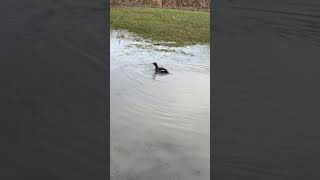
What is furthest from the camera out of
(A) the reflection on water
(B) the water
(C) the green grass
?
(C) the green grass

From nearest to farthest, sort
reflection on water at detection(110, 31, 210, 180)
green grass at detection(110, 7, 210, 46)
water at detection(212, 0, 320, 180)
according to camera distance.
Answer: water at detection(212, 0, 320, 180), reflection on water at detection(110, 31, 210, 180), green grass at detection(110, 7, 210, 46)

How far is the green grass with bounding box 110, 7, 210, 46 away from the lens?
15.0 feet

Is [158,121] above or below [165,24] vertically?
below

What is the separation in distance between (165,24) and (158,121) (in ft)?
9.89

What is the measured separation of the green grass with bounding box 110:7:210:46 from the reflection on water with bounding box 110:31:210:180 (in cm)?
117

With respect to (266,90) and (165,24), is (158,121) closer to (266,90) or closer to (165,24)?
(266,90)

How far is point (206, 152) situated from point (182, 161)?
4.6 inches

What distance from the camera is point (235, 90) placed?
2.01 m

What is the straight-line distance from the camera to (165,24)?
5.05m

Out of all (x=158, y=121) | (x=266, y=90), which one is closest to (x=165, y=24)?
(x=158, y=121)

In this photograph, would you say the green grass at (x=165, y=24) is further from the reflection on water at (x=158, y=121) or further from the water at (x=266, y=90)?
the water at (x=266, y=90)

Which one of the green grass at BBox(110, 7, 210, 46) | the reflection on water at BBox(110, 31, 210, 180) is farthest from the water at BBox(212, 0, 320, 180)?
the green grass at BBox(110, 7, 210, 46)

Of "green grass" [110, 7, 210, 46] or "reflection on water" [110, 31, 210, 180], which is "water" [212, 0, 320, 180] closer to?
"reflection on water" [110, 31, 210, 180]

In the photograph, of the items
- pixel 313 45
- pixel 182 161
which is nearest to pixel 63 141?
pixel 182 161
